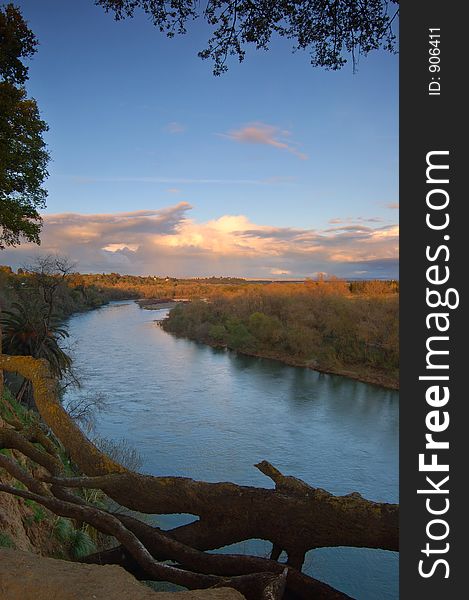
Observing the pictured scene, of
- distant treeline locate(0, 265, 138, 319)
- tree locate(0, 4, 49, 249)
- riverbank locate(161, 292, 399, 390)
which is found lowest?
riverbank locate(161, 292, 399, 390)

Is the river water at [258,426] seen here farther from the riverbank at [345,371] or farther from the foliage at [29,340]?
the foliage at [29,340]

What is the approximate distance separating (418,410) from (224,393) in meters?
26.5

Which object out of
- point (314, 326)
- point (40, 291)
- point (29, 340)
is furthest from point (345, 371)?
point (29, 340)

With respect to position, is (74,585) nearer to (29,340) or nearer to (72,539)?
(72,539)

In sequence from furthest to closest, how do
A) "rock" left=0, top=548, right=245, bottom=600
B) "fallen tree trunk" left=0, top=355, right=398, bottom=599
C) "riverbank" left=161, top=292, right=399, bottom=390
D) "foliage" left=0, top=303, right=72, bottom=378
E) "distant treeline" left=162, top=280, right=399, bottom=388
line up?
"distant treeline" left=162, top=280, right=399, bottom=388 → "riverbank" left=161, top=292, right=399, bottom=390 → "foliage" left=0, top=303, right=72, bottom=378 → "fallen tree trunk" left=0, top=355, right=398, bottom=599 → "rock" left=0, top=548, right=245, bottom=600

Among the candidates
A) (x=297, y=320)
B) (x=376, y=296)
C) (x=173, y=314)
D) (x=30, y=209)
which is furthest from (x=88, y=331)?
(x=30, y=209)

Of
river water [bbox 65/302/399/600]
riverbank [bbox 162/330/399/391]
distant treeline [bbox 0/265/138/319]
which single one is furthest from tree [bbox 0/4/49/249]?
riverbank [bbox 162/330/399/391]

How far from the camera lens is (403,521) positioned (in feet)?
6.48

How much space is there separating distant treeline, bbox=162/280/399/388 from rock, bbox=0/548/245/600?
32.7 m

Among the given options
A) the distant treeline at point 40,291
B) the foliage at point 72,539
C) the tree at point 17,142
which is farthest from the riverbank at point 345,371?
the foliage at point 72,539

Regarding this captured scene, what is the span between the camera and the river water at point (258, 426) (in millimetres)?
13453

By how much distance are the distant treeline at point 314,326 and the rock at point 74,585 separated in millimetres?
32741

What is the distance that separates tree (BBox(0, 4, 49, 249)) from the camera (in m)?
6.90

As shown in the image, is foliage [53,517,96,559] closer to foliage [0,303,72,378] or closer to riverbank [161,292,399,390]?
foliage [0,303,72,378]
